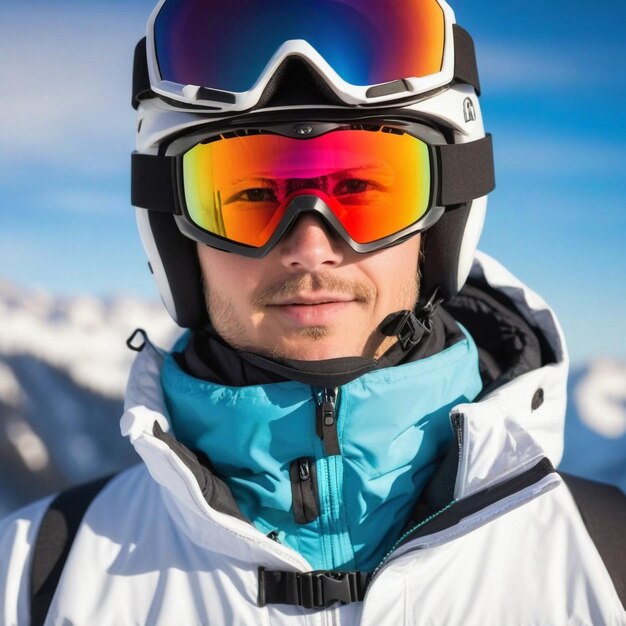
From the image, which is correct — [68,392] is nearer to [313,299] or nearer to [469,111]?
[313,299]

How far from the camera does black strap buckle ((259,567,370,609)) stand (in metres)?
1.45

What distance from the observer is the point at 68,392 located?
429 cm

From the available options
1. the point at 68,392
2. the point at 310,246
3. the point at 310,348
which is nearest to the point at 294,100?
the point at 310,246

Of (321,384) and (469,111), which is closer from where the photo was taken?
(321,384)

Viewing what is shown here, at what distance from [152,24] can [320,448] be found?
122 centimetres

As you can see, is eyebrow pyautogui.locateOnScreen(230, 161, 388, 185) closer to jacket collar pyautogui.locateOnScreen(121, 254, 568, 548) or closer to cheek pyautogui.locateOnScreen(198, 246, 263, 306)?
cheek pyautogui.locateOnScreen(198, 246, 263, 306)

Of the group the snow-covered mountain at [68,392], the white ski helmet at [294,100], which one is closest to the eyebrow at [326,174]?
the white ski helmet at [294,100]

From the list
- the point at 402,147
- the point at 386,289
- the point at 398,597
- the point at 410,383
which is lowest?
the point at 398,597

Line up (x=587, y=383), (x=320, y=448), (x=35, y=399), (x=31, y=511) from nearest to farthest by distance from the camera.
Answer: (x=320, y=448), (x=31, y=511), (x=587, y=383), (x=35, y=399)

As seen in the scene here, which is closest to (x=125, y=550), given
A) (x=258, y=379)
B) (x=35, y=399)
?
(x=258, y=379)

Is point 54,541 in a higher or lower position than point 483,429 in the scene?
lower

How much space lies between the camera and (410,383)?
160 cm

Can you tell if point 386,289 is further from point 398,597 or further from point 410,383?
point 398,597

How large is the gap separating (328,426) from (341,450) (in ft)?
0.20
